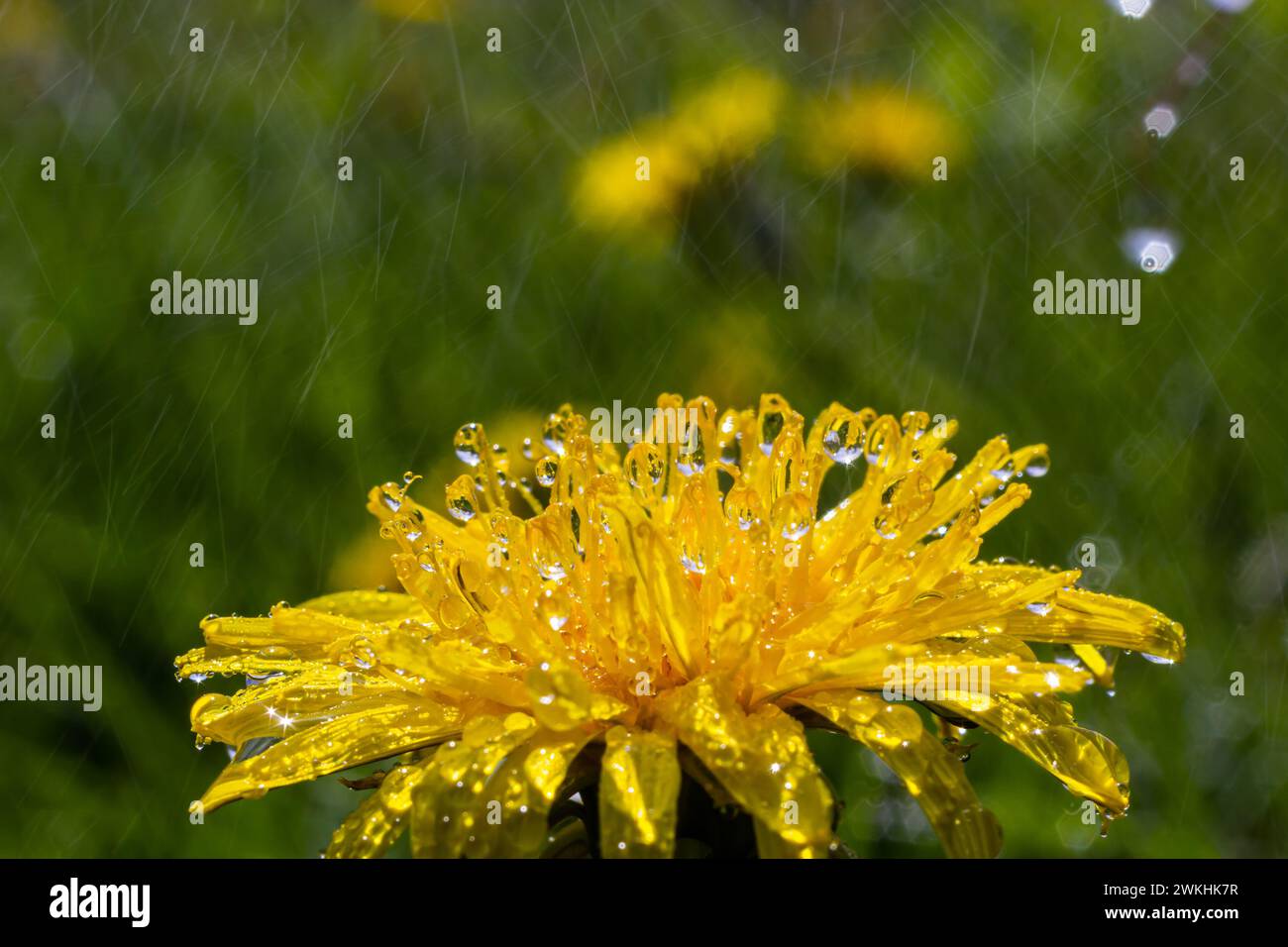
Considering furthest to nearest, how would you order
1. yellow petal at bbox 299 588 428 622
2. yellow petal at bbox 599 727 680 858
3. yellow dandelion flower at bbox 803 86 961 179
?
yellow dandelion flower at bbox 803 86 961 179
yellow petal at bbox 299 588 428 622
yellow petal at bbox 599 727 680 858

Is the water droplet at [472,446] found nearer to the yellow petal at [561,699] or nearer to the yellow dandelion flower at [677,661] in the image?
the yellow dandelion flower at [677,661]

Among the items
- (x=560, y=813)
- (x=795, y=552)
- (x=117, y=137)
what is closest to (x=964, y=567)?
(x=795, y=552)

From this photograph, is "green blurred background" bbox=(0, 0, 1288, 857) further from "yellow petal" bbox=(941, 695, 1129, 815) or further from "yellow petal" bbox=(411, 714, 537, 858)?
"yellow petal" bbox=(411, 714, 537, 858)

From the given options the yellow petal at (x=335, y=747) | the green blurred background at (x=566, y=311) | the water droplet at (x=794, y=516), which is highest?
the green blurred background at (x=566, y=311)

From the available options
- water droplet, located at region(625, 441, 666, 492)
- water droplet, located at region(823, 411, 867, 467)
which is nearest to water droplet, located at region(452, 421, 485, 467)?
water droplet, located at region(625, 441, 666, 492)

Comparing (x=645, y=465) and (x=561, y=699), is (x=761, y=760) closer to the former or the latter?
(x=561, y=699)

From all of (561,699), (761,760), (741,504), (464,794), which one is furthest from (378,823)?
(741,504)

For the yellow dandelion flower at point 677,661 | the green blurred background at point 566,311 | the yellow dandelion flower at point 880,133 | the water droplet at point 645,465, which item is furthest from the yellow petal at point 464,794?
the yellow dandelion flower at point 880,133
